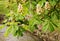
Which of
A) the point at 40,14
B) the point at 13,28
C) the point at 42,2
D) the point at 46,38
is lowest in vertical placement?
the point at 46,38

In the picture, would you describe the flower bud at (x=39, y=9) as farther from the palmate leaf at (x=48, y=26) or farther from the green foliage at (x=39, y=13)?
the palmate leaf at (x=48, y=26)

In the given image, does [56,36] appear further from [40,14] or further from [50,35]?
[40,14]

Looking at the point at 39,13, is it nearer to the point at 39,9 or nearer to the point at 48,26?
the point at 39,9

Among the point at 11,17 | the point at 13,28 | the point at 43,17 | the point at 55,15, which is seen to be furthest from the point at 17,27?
the point at 55,15

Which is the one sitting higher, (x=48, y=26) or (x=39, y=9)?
(x=39, y=9)

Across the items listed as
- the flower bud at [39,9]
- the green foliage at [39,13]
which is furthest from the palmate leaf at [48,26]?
the flower bud at [39,9]

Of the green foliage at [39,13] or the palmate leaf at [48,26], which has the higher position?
the green foliage at [39,13]

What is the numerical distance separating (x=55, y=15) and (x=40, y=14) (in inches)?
5.7

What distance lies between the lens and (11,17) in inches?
66.6

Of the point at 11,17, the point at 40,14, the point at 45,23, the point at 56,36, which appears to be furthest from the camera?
the point at 56,36

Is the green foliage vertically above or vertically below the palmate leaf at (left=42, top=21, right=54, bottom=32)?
above

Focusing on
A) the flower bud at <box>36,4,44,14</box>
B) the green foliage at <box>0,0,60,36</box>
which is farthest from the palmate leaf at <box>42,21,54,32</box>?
the flower bud at <box>36,4,44,14</box>

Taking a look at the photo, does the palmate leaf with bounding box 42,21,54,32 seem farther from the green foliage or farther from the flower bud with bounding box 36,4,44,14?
the flower bud with bounding box 36,4,44,14

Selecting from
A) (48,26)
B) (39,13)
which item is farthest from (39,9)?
(48,26)
